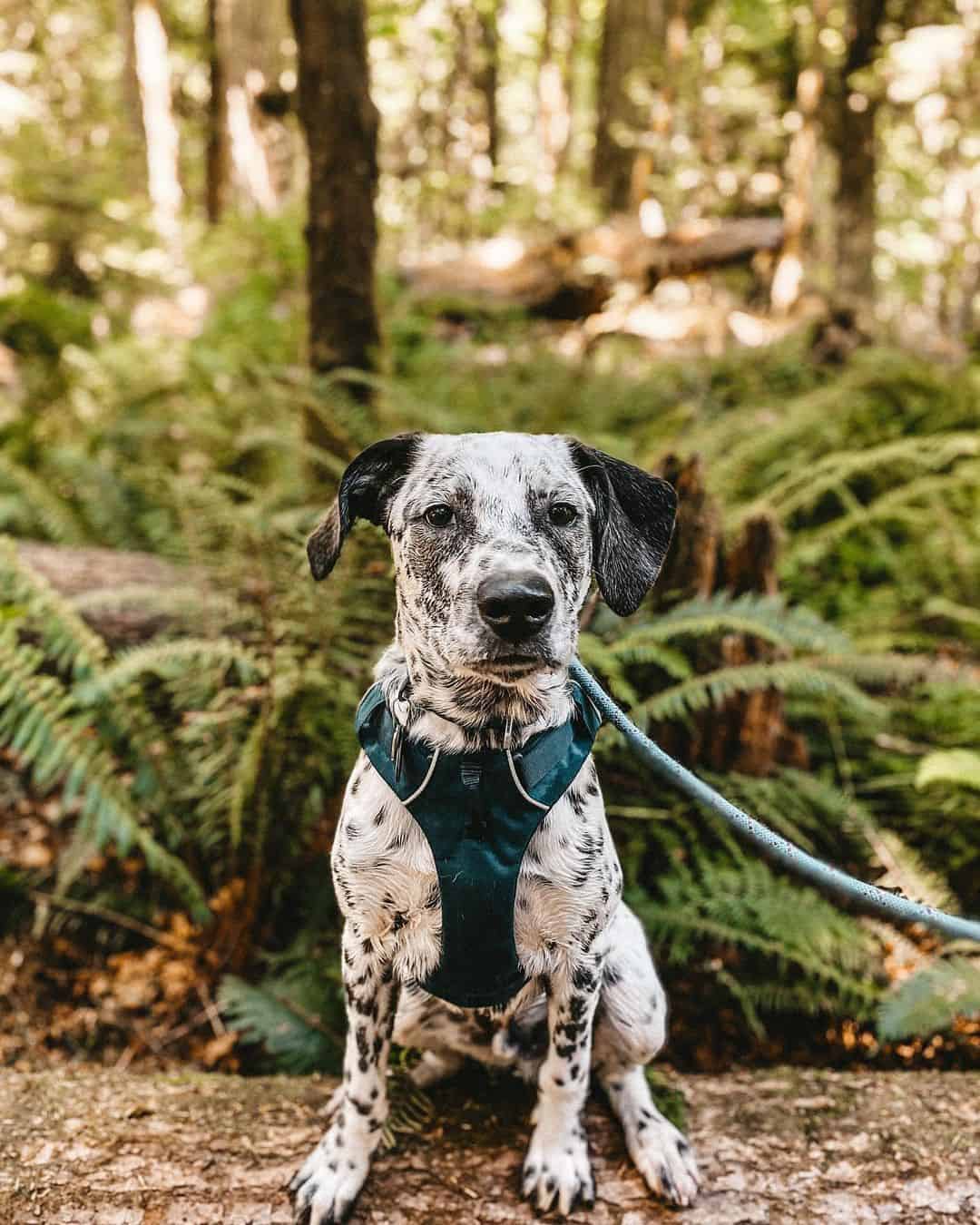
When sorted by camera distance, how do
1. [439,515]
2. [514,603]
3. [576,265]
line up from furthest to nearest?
[576,265] < [439,515] < [514,603]

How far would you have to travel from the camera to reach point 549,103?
1880cm

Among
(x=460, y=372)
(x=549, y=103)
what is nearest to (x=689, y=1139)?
(x=460, y=372)

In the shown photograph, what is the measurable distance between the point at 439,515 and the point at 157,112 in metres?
15.2

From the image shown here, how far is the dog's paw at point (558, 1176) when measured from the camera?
7.84 ft

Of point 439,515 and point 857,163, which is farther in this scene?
point 857,163

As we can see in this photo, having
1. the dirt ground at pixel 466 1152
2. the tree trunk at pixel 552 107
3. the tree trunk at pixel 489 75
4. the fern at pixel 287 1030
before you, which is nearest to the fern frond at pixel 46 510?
the fern at pixel 287 1030

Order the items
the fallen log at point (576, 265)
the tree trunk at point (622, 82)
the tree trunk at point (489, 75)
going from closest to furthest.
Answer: the fallen log at point (576, 265), the tree trunk at point (622, 82), the tree trunk at point (489, 75)

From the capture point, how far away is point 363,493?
2.42 meters

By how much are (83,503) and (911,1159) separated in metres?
6.11

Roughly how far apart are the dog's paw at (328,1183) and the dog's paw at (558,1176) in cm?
46

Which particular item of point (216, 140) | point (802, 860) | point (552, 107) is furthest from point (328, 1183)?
point (552, 107)

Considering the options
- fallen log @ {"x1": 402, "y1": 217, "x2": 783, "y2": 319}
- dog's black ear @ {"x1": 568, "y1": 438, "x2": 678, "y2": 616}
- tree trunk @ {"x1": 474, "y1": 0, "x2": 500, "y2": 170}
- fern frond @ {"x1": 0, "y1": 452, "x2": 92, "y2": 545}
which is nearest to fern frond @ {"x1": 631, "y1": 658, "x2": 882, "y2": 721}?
dog's black ear @ {"x1": 568, "y1": 438, "x2": 678, "y2": 616}

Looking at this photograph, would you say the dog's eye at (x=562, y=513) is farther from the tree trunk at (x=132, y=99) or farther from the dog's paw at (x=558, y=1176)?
the tree trunk at (x=132, y=99)

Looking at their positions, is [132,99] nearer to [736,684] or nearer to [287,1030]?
[736,684]
